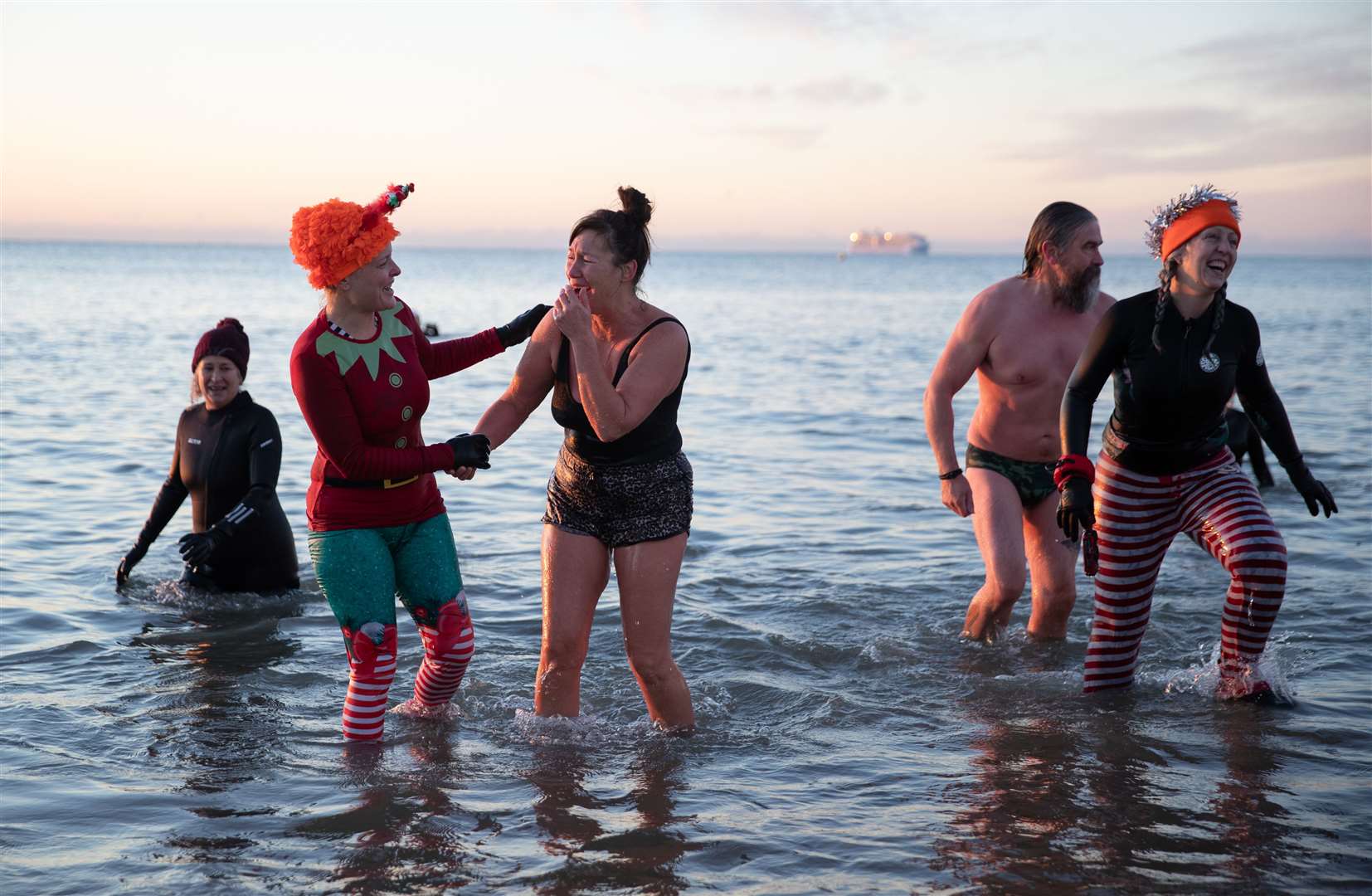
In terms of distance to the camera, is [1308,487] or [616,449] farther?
[1308,487]

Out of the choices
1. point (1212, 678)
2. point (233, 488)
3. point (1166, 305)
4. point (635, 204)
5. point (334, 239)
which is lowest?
point (1212, 678)

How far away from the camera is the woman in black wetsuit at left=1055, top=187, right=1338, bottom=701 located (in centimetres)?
513

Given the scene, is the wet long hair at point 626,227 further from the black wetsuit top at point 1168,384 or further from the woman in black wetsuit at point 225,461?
the woman in black wetsuit at point 225,461

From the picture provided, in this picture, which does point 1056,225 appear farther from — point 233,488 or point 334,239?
point 233,488

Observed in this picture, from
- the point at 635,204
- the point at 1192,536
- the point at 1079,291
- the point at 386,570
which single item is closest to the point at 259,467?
the point at 386,570

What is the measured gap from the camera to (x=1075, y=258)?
20.0 feet

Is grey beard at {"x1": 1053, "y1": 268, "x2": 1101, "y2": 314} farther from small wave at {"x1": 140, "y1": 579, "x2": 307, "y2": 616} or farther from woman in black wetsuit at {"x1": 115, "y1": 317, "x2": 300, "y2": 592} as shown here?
small wave at {"x1": 140, "y1": 579, "x2": 307, "y2": 616}

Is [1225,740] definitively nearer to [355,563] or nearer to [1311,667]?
[1311,667]

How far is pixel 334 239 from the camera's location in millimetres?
4441

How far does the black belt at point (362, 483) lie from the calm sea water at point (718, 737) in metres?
1.15

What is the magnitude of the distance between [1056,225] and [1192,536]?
1637 mm

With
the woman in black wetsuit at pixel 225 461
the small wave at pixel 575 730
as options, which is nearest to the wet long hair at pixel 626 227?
the small wave at pixel 575 730

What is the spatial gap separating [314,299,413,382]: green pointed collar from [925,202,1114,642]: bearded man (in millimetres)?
2775

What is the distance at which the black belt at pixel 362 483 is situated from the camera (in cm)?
462
